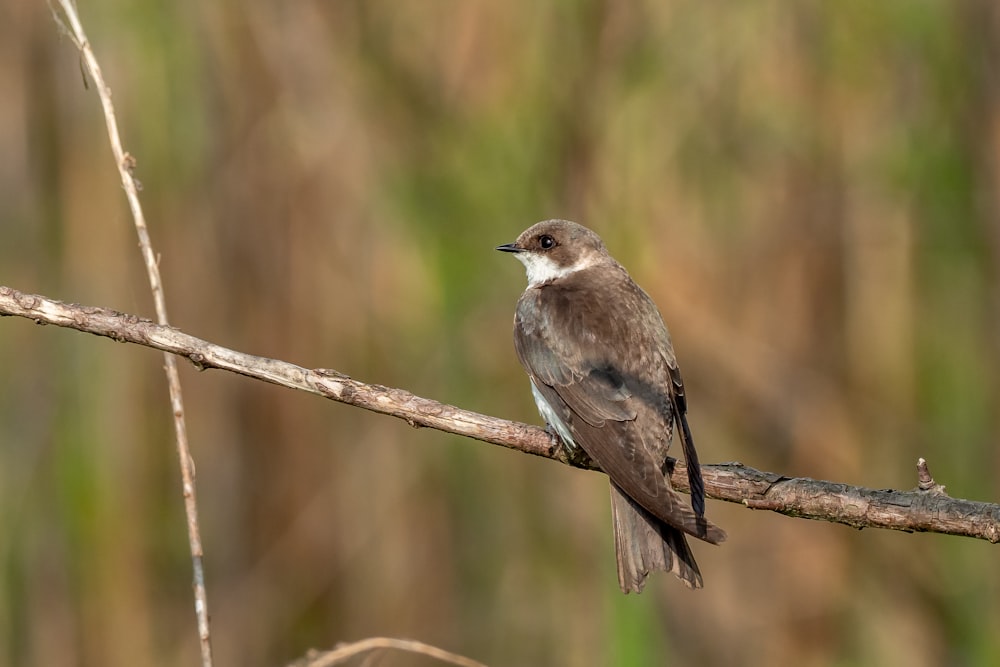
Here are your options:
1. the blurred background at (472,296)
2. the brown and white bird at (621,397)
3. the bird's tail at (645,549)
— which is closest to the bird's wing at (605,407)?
the brown and white bird at (621,397)

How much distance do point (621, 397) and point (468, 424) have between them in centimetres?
76

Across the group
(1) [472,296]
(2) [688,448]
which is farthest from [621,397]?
(1) [472,296]

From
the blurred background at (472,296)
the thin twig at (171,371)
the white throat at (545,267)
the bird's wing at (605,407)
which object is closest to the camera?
the thin twig at (171,371)

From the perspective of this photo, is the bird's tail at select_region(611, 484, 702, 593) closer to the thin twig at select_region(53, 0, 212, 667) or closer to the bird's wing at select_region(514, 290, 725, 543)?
the bird's wing at select_region(514, 290, 725, 543)

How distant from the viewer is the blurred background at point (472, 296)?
14.4ft

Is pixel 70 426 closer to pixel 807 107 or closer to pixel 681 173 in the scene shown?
pixel 681 173

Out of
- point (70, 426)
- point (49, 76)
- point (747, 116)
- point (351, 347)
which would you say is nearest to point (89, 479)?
point (70, 426)

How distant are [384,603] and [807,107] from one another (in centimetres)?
265

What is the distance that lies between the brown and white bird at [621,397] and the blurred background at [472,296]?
3.10 feet

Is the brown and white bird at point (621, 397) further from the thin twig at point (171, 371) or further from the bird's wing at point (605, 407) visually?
the thin twig at point (171, 371)

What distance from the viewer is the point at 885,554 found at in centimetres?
463

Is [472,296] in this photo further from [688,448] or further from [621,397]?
[688,448]

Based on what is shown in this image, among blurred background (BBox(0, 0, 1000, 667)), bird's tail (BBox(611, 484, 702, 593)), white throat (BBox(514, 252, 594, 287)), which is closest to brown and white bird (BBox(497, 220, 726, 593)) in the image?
bird's tail (BBox(611, 484, 702, 593))

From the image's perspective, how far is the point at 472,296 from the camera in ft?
14.6
